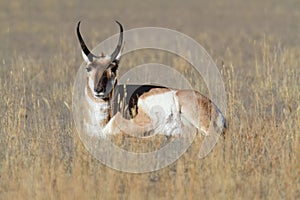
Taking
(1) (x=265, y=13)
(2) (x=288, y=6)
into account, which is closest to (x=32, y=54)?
(1) (x=265, y=13)

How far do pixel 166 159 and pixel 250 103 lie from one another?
13.1 ft

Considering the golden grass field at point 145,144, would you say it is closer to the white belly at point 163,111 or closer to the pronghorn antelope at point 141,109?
the pronghorn antelope at point 141,109

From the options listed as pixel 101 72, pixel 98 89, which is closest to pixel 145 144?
pixel 98 89

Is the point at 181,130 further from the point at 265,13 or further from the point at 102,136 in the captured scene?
the point at 265,13

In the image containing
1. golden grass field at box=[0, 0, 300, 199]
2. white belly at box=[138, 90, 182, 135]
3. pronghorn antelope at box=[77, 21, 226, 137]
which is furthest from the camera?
white belly at box=[138, 90, 182, 135]

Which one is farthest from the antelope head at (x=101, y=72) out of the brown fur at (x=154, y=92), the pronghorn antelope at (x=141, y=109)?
the brown fur at (x=154, y=92)

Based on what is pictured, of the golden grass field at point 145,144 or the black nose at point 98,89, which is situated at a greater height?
the black nose at point 98,89

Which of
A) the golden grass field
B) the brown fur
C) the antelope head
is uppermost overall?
the antelope head

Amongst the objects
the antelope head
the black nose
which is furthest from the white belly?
the black nose

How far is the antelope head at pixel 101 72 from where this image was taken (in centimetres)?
801

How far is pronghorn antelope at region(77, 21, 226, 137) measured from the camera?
26.9 feet

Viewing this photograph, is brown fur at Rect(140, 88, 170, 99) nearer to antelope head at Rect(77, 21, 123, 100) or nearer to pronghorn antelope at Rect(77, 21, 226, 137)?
pronghorn antelope at Rect(77, 21, 226, 137)

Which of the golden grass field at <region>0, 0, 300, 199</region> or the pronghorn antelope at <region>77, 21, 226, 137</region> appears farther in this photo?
the pronghorn antelope at <region>77, 21, 226, 137</region>

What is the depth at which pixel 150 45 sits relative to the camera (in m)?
18.7
